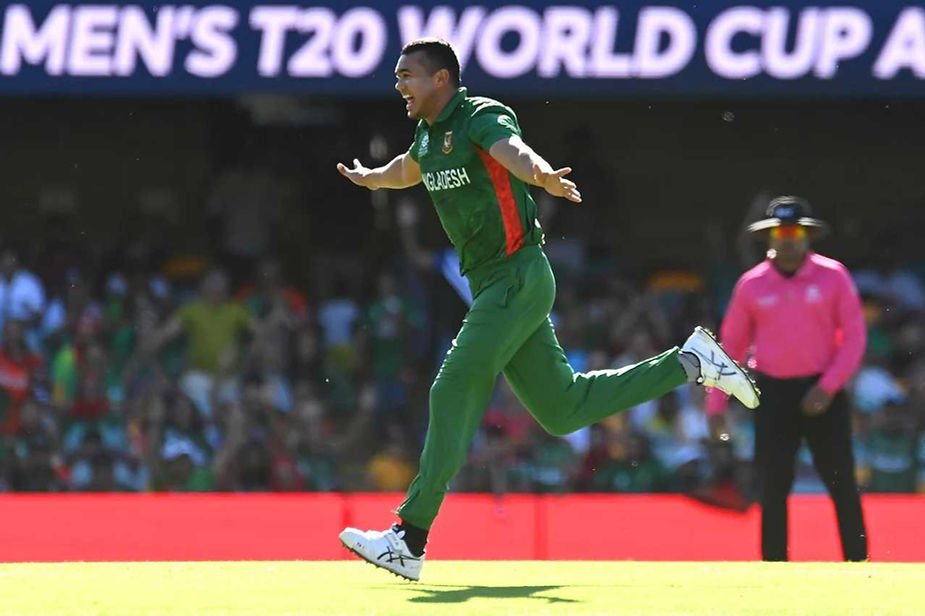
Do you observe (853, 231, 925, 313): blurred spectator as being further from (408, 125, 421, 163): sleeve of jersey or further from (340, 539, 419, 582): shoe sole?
(340, 539, 419, 582): shoe sole

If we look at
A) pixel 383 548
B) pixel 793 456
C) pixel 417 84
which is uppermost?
pixel 417 84

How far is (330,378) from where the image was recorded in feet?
47.4

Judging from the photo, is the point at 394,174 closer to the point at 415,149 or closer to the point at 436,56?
the point at 415,149

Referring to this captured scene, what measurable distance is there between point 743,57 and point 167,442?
478cm

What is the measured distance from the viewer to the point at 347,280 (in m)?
14.9

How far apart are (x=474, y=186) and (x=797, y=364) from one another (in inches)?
120

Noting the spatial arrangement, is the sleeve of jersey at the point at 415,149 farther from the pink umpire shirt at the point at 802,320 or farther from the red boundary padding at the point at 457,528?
the red boundary padding at the point at 457,528

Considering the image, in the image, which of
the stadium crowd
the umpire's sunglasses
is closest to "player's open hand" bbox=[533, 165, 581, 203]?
the umpire's sunglasses

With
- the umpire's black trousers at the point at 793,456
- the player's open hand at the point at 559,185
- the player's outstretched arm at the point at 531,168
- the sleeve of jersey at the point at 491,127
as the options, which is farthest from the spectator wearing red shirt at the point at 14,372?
the player's open hand at the point at 559,185

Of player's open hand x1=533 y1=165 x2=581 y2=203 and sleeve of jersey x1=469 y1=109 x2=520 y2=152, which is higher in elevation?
sleeve of jersey x1=469 y1=109 x2=520 y2=152

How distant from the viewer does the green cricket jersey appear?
701 cm

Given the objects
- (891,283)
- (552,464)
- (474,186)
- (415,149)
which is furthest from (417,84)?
(891,283)

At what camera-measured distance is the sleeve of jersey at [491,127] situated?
6.83m
